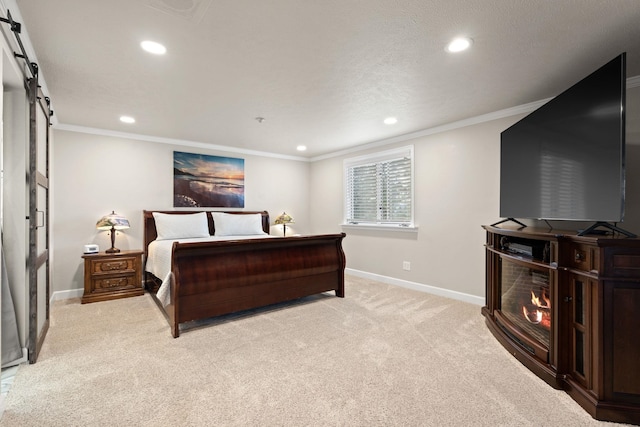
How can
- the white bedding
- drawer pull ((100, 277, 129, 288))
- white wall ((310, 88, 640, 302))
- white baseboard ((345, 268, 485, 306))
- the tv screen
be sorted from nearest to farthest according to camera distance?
the tv screen → the white bedding → white wall ((310, 88, 640, 302)) → white baseboard ((345, 268, 485, 306)) → drawer pull ((100, 277, 129, 288))

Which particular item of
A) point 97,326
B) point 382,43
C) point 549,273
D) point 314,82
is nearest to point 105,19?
point 314,82

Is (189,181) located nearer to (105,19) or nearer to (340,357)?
(105,19)

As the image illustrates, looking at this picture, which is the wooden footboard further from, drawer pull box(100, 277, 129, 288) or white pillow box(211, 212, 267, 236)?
white pillow box(211, 212, 267, 236)

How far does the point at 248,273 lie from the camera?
3326mm

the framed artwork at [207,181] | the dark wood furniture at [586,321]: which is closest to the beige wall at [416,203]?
the framed artwork at [207,181]

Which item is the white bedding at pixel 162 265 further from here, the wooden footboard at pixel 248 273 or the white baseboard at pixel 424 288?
the white baseboard at pixel 424 288

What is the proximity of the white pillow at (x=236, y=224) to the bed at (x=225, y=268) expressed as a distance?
16cm

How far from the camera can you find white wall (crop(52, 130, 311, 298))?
411 centimetres

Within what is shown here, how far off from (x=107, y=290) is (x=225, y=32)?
3.64 metres

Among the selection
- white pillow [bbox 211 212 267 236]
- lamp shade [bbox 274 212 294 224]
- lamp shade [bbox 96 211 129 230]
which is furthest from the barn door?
lamp shade [bbox 274 212 294 224]

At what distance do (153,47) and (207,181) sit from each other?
10.4 feet

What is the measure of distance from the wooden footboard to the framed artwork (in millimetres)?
2206

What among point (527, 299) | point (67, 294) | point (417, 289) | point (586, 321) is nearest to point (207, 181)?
point (67, 294)

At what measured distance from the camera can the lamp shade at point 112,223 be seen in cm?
404
